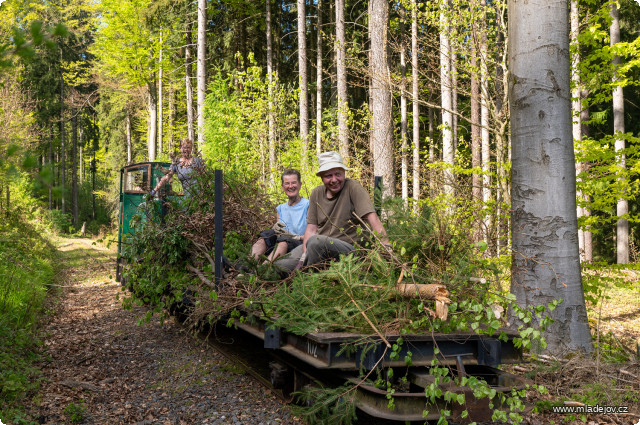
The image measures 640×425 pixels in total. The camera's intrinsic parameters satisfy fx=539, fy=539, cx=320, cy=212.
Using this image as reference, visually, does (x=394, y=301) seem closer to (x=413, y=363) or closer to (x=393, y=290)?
(x=393, y=290)

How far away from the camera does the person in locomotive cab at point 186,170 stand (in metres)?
7.35

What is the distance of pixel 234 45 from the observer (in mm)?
27250

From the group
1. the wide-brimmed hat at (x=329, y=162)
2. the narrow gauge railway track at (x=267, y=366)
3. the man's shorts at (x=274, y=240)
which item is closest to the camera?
the narrow gauge railway track at (x=267, y=366)

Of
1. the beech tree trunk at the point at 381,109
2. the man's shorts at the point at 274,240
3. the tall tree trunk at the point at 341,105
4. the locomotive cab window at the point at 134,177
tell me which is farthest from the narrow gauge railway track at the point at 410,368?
the tall tree trunk at the point at 341,105

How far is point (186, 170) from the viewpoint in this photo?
304 inches

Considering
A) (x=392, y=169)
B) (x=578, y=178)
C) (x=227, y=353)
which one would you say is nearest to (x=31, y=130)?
(x=392, y=169)

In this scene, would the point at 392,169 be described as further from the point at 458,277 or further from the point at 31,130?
the point at 31,130

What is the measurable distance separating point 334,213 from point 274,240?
115cm

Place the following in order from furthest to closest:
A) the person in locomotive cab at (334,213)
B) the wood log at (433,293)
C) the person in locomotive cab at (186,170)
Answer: the person in locomotive cab at (186,170)
the person in locomotive cab at (334,213)
the wood log at (433,293)

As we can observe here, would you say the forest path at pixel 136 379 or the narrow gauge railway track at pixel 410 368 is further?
the forest path at pixel 136 379

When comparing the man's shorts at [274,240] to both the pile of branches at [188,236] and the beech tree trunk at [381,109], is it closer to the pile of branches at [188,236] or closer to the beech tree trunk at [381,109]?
the pile of branches at [188,236]

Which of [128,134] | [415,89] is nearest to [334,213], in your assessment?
[415,89]

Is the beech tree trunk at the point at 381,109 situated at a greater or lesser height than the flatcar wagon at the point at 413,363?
greater

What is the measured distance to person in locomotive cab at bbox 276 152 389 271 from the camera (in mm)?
5043
